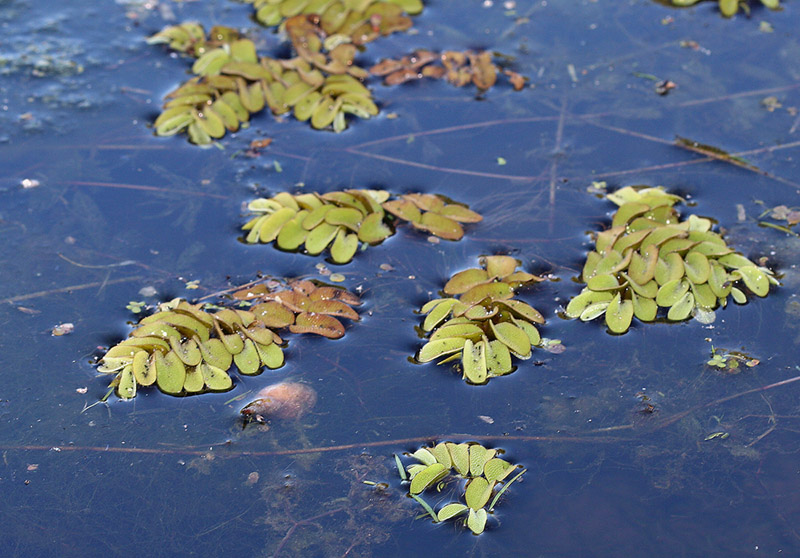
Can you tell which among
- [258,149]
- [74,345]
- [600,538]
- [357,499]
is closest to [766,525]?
[600,538]

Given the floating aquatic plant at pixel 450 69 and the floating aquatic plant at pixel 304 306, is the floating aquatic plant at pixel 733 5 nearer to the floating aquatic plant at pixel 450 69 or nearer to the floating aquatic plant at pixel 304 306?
the floating aquatic plant at pixel 450 69

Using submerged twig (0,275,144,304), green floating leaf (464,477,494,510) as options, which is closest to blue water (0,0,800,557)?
submerged twig (0,275,144,304)

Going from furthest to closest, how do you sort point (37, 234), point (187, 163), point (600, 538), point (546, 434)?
point (187, 163), point (37, 234), point (546, 434), point (600, 538)

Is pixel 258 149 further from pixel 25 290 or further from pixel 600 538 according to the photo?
pixel 600 538

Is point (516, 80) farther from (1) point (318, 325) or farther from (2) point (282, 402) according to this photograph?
(2) point (282, 402)

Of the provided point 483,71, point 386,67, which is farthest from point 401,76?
point 483,71
